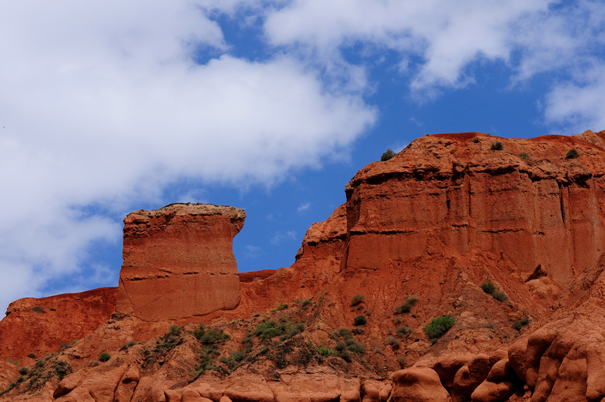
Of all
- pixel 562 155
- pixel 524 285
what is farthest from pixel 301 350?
pixel 562 155

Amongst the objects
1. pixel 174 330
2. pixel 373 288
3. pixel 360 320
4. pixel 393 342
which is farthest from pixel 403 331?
pixel 174 330

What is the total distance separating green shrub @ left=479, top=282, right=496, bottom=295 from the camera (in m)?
38.4

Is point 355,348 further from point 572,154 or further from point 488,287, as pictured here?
point 572,154

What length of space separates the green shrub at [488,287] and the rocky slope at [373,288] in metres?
0.07

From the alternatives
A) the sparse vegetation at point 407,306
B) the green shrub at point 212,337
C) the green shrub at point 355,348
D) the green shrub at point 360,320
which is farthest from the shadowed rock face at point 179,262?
the green shrub at point 355,348

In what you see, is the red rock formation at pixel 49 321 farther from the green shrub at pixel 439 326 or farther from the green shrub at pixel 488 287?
the green shrub at pixel 488 287

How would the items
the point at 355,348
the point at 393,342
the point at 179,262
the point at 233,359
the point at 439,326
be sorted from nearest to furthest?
the point at 439,326 → the point at 355,348 → the point at 393,342 → the point at 233,359 → the point at 179,262

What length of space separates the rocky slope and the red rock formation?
35.0ft

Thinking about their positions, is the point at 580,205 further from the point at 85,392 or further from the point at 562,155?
the point at 85,392

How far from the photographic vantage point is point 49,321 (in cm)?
6234

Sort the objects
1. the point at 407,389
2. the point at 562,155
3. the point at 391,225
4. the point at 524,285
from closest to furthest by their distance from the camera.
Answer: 1. the point at 407,389
2. the point at 524,285
3. the point at 391,225
4. the point at 562,155

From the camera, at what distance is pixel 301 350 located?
34938 mm

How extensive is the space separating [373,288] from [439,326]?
607cm

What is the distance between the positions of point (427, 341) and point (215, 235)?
17121mm
